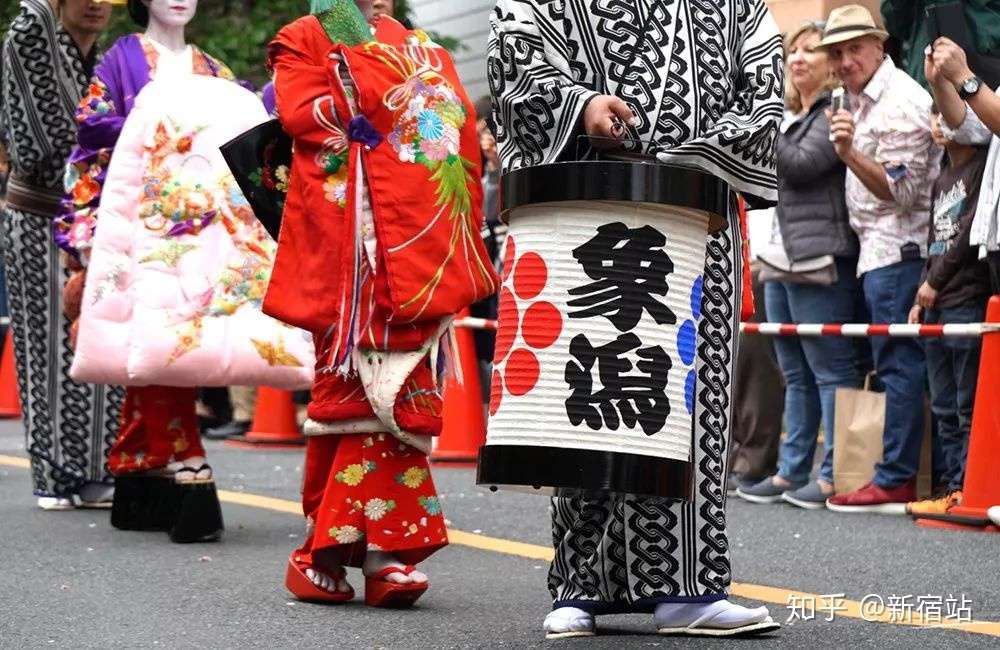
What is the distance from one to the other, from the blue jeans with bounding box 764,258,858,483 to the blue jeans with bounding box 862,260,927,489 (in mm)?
215

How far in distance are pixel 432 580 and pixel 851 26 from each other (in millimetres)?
Answer: 3519

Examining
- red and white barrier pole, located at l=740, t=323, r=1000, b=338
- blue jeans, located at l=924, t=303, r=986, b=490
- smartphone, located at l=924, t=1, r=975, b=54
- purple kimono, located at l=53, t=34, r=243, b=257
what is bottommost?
blue jeans, located at l=924, t=303, r=986, b=490

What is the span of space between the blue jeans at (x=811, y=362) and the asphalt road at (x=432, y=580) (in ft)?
1.41

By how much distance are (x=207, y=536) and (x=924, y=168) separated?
3423 mm

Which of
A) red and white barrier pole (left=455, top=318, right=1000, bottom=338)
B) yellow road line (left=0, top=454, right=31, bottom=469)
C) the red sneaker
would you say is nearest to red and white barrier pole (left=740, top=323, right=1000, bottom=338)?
red and white barrier pole (left=455, top=318, right=1000, bottom=338)

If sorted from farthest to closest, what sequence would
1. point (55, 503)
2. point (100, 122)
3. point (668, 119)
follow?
point (55, 503)
point (100, 122)
point (668, 119)

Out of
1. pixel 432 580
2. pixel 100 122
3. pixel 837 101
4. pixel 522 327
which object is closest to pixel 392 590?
pixel 432 580

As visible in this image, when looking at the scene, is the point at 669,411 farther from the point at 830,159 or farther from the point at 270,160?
the point at 830,159

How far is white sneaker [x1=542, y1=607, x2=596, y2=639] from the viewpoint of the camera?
15.4ft

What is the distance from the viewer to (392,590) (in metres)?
5.31

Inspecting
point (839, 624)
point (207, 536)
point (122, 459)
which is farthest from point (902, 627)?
point (122, 459)

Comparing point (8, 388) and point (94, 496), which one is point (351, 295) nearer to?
point (94, 496)

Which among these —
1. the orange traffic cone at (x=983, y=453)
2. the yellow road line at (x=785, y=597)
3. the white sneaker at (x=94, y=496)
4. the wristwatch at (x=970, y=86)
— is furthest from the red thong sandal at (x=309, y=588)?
the wristwatch at (x=970, y=86)

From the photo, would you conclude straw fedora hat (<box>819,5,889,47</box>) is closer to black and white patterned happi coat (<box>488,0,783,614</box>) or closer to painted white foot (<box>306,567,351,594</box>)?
black and white patterned happi coat (<box>488,0,783,614</box>)
